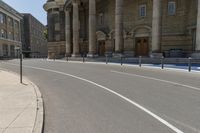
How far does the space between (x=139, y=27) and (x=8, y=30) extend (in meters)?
57.8

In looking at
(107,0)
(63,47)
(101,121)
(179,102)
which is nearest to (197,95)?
(179,102)

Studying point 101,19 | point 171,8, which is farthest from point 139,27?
point 101,19

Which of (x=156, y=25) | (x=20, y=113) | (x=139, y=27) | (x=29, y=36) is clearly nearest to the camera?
(x=20, y=113)

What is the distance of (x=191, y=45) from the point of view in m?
30.6

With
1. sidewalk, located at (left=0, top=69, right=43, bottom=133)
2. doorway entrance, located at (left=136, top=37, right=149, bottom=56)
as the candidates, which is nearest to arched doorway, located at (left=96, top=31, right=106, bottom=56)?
doorway entrance, located at (left=136, top=37, right=149, bottom=56)

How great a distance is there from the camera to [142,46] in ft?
116

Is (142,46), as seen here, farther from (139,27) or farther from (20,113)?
(20,113)

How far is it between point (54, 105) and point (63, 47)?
42.3 meters

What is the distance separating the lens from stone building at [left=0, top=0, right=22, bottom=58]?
72.5m

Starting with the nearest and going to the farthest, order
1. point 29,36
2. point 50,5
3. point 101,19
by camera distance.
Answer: point 101,19, point 50,5, point 29,36

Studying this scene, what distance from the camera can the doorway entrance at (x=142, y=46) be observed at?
3488 centimetres

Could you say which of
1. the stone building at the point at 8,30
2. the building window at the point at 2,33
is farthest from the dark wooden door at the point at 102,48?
the building window at the point at 2,33

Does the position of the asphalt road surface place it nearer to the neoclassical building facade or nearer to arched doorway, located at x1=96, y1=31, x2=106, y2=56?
the neoclassical building facade

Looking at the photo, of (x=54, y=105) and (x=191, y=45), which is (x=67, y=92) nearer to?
(x=54, y=105)
